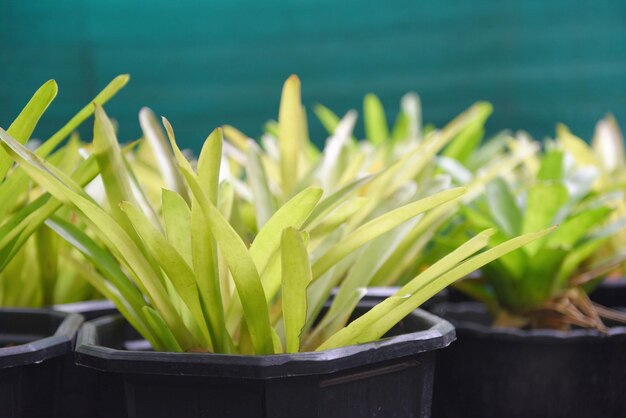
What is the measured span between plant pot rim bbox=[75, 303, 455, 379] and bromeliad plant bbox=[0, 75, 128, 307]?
0.11m

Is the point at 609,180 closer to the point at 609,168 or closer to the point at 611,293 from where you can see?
the point at 609,168

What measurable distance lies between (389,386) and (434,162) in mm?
392

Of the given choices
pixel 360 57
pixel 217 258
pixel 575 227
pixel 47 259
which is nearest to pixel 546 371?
pixel 575 227

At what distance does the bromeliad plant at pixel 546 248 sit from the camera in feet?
2.33

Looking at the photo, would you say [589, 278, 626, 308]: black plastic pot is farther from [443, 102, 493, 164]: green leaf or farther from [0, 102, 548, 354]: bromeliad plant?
[0, 102, 548, 354]: bromeliad plant

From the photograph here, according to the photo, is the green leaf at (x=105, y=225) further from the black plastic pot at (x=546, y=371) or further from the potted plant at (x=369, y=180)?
the black plastic pot at (x=546, y=371)

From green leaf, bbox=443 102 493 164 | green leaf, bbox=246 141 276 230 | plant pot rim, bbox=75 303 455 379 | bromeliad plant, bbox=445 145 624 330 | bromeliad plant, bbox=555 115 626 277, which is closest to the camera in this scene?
plant pot rim, bbox=75 303 455 379

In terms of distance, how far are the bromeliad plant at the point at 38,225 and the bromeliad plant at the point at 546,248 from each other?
15.3 inches

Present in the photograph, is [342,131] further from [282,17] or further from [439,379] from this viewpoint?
[282,17]

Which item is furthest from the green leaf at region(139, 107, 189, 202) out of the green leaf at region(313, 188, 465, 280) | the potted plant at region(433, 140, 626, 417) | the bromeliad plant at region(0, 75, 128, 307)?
the potted plant at region(433, 140, 626, 417)

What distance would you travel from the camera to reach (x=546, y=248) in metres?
0.71

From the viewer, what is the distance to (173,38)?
1.35 m

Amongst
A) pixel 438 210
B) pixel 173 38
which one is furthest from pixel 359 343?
pixel 173 38

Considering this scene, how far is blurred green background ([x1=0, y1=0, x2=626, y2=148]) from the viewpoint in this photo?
1.34 m
